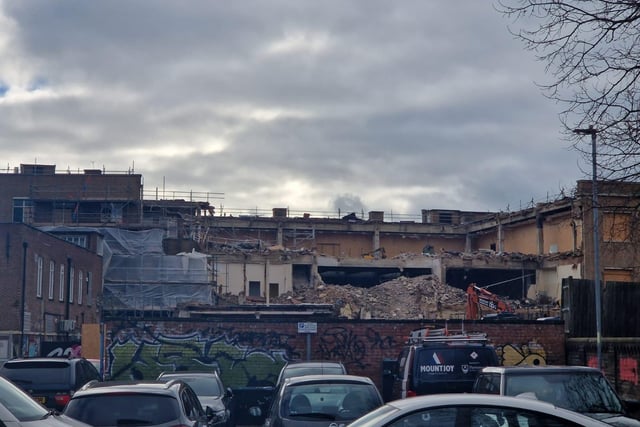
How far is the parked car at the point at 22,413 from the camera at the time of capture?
7.89 m

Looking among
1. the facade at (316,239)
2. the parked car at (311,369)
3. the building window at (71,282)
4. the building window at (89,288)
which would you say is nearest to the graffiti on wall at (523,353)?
the parked car at (311,369)

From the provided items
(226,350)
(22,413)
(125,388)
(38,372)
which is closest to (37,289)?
(226,350)

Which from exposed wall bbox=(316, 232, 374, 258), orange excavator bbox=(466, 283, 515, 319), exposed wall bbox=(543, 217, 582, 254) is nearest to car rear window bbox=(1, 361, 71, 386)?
orange excavator bbox=(466, 283, 515, 319)

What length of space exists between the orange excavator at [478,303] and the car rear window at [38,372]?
26.4 m

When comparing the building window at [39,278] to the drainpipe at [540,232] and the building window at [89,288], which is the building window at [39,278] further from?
the drainpipe at [540,232]

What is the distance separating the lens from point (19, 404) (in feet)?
28.5

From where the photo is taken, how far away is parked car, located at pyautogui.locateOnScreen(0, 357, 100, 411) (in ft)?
57.4

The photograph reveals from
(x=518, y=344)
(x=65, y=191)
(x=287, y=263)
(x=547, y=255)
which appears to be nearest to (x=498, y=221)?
(x=547, y=255)

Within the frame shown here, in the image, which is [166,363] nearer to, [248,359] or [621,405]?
[248,359]

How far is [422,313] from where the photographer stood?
182 ft

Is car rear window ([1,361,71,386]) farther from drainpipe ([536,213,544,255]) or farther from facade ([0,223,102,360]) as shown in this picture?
drainpipe ([536,213,544,255])

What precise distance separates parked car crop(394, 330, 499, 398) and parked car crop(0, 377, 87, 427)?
9237 millimetres

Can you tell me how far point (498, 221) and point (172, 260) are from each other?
1176 inches

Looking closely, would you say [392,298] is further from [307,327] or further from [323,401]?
[323,401]
